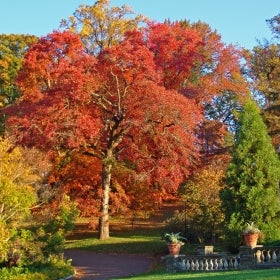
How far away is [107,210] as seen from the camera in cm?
2933

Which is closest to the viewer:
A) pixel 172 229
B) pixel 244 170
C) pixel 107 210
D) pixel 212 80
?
pixel 244 170

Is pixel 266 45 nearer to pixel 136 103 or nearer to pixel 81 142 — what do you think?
pixel 136 103

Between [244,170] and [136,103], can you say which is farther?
[136,103]

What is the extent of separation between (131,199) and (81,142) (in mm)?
5020

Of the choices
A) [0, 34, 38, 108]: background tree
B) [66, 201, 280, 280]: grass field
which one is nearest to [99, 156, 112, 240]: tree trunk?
[66, 201, 280, 280]: grass field

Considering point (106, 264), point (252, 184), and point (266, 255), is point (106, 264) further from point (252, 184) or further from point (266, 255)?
point (266, 255)

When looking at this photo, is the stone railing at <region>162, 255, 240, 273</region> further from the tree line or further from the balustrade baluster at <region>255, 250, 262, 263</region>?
the tree line

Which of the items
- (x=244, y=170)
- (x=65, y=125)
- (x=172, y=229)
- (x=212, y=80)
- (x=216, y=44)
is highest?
(x=216, y=44)

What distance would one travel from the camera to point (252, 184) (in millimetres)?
19688

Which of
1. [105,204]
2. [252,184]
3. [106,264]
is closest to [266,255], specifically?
[252,184]

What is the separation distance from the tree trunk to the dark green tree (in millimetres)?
10346

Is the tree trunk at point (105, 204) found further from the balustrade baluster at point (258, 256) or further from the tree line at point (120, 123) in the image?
the balustrade baluster at point (258, 256)

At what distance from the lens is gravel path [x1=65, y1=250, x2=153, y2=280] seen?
20.8 m

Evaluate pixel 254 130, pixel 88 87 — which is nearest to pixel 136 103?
pixel 88 87
